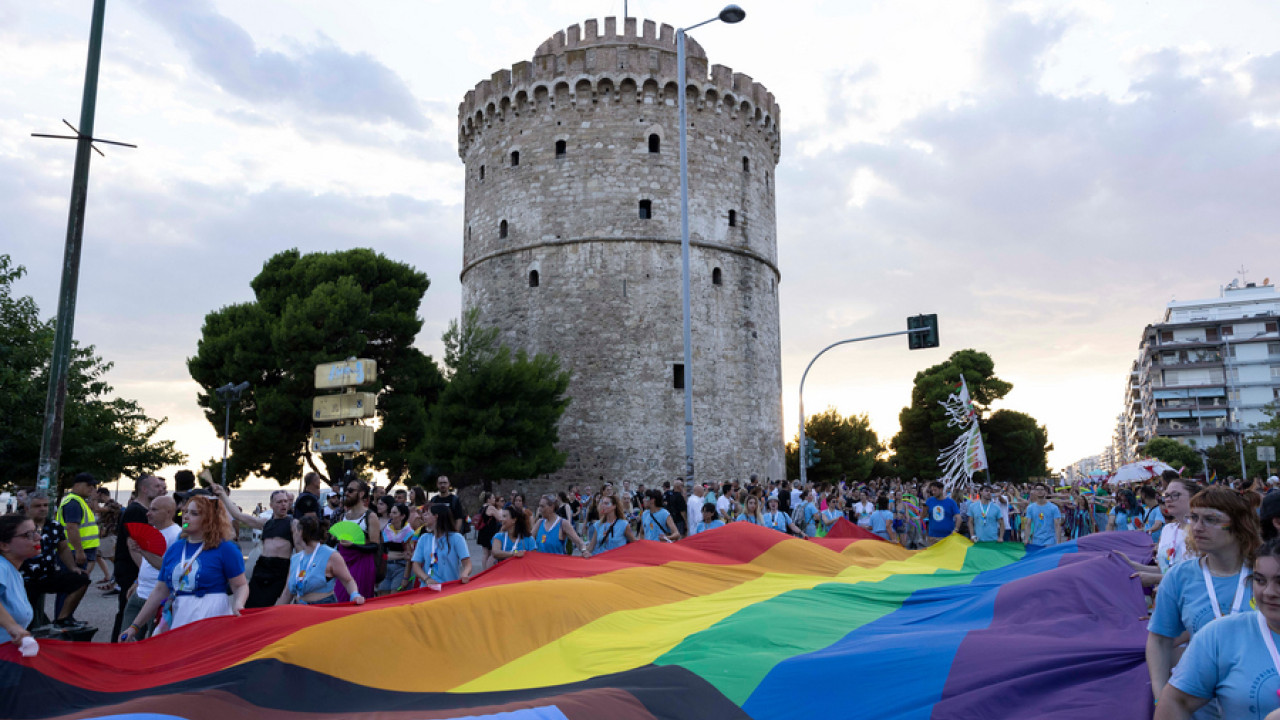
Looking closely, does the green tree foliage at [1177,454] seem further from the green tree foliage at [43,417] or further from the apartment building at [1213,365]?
the green tree foliage at [43,417]

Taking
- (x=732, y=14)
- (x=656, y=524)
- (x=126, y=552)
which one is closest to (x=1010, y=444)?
(x=732, y=14)

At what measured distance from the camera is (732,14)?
19.7 m

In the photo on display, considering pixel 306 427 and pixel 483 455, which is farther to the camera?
pixel 306 427

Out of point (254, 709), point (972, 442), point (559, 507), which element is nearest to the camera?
point (254, 709)

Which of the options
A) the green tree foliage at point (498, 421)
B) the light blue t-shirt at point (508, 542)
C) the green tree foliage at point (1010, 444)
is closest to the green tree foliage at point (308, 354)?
the green tree foliage at point (498, 421)

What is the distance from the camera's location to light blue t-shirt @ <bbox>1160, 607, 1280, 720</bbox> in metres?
2.87

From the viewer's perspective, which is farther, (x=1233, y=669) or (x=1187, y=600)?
(x=1187, y=600)

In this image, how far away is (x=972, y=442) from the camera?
21234mm

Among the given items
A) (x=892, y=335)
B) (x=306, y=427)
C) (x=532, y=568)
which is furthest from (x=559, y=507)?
(x=306, y=427)

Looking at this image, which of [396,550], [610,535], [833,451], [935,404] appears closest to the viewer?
[396,550]

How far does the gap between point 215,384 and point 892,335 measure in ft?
84.0

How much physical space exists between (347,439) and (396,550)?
14.7 m

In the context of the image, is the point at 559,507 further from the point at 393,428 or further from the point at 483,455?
the point at 393,428

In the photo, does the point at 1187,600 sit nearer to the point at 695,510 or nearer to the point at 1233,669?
the point at 1233,669
